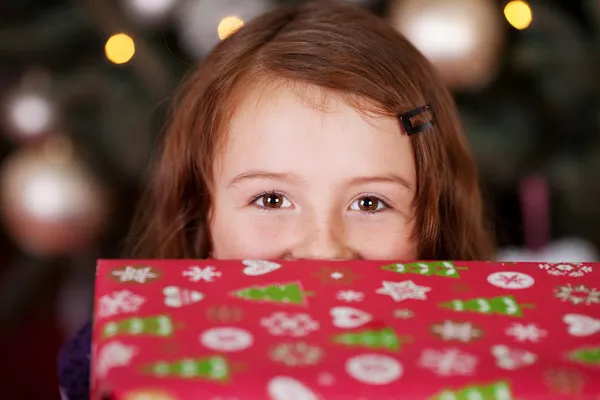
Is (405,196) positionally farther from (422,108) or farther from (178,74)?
(178,74)

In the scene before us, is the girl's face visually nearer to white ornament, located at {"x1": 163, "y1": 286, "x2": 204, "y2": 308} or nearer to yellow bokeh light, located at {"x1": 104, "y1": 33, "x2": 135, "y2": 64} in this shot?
white ornament, located at {"x1": 163, "y1": 286, "x2": 204, "y2": 308}

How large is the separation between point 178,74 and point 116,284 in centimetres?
91

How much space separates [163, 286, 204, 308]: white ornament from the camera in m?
0.63

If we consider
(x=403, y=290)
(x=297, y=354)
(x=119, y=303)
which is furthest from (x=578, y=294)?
(x=119, y=303)

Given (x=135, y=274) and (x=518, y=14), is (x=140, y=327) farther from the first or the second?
(x=518, y=14)

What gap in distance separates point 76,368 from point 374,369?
45 centimetres

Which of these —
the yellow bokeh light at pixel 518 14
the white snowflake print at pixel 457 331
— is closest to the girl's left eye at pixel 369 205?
the white snowflake print at pixel 457 331

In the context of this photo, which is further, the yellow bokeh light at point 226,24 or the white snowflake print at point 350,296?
the yellow bokeh light at point 226,24

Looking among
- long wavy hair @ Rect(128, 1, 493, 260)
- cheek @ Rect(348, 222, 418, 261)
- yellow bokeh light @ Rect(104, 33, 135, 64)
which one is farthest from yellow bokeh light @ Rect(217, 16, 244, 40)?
cheek @ Rect(348, 222, 418, 261)

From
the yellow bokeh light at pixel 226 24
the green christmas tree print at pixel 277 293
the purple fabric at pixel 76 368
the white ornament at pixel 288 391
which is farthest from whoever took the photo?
the yellow bokeh light at pixel 226 24

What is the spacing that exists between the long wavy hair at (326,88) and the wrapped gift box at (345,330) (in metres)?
0.28

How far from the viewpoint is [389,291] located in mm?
671

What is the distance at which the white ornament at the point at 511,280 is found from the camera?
69 cm

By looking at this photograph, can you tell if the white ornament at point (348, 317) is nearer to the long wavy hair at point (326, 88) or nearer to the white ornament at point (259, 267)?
the white ornament at point (259, 267)
